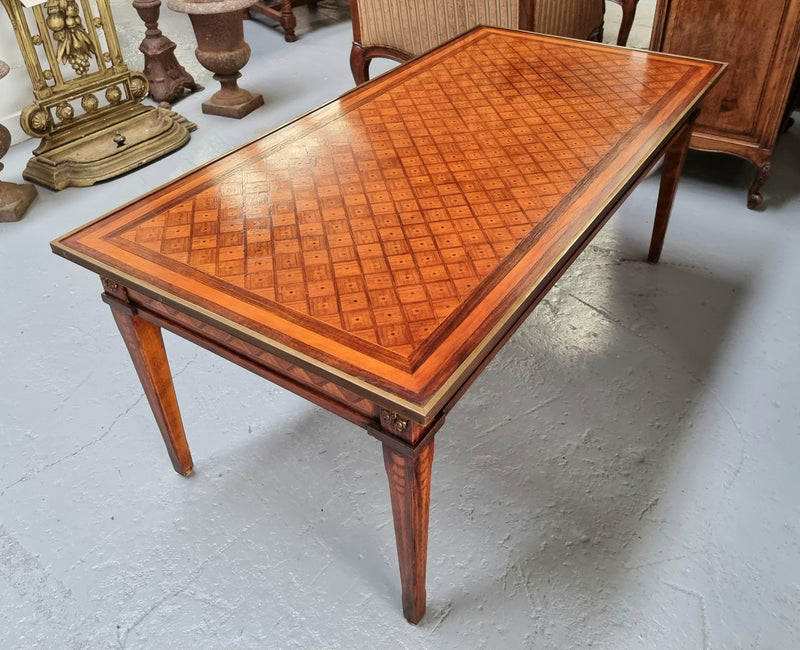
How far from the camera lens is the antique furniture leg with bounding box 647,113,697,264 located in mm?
2027

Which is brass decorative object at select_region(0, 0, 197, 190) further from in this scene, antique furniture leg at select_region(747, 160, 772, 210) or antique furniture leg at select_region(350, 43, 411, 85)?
antique furniture leg at select_region(747, 160, 772, 210)

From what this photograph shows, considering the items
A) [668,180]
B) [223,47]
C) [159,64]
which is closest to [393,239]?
[668,180]

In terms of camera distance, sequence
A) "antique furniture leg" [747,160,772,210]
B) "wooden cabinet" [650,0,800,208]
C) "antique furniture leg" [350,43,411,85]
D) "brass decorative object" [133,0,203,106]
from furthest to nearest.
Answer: "brass decorative object" [133,0,203,106]
"antique furniture leg" [350,43,411,85]
"antique furniture leg" [747,160,772,210]
"wooden cabinet" [650,0,800,208]

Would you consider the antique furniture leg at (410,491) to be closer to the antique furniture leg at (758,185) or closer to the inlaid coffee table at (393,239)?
the inlaid coffee table at (393,239)

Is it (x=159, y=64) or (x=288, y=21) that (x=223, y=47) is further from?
(x=288, y=21)

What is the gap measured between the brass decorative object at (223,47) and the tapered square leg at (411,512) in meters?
2.73

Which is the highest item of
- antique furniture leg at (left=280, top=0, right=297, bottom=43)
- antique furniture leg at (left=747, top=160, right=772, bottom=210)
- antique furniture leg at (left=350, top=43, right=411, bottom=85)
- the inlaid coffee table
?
the inlaid coffee table

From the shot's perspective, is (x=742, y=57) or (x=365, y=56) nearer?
(x=742, y=57)

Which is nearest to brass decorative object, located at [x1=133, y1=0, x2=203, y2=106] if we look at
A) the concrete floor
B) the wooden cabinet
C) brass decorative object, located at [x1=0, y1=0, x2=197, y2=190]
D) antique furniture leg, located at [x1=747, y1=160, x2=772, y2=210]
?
brass decorative object, located at [x1=0, y1=0, x2=197, y2=190]

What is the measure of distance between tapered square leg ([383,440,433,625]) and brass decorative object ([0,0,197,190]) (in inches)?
92.0

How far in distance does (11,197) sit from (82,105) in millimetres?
589

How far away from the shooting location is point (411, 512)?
47.6 inches

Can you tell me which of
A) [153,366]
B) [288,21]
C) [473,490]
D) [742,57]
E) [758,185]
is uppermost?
[742,57]

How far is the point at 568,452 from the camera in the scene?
1.76 meters
